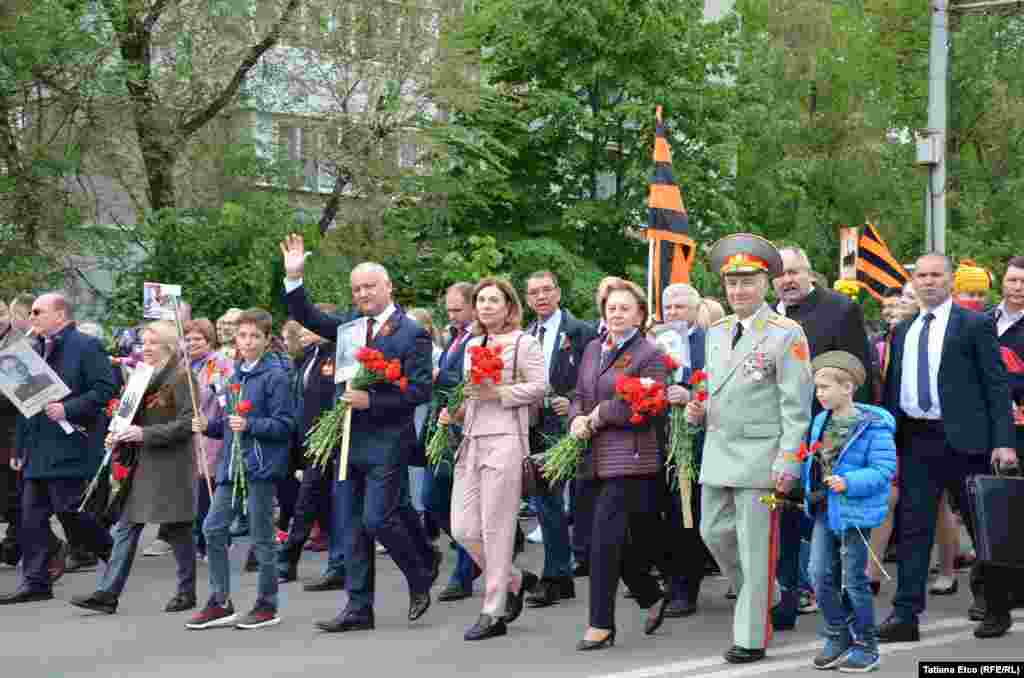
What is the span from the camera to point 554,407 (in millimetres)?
11531

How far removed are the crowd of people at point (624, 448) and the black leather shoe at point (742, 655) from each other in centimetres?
1

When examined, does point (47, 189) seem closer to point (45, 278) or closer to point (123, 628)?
point (45, 278)

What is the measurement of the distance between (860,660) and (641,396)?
1794mm

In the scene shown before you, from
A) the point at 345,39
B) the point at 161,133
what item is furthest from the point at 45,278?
the point at 345,39

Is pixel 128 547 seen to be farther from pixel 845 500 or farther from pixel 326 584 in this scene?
pixel 845 500

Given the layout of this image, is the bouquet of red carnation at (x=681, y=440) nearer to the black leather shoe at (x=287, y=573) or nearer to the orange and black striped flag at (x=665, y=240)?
the orange and black striped flag at (x=665, y=240)

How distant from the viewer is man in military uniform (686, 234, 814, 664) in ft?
28.0

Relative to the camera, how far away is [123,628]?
10297 millimetres

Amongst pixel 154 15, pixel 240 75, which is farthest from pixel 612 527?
pixel 240 75

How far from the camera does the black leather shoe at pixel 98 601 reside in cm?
1070

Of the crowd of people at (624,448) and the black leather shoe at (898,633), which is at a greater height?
the crowd of people at (624,448)

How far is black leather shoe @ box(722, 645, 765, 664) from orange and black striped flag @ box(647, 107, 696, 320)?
354 centimetres

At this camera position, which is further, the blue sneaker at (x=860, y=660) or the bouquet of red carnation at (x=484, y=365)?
the bouquet of red carnation at (x=484, y=365)

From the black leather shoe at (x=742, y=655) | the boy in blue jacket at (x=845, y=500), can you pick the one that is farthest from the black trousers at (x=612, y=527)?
the boy in blue jacket at (x=845, y=500)
